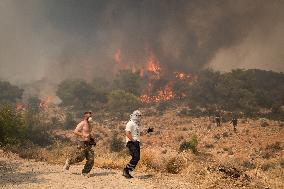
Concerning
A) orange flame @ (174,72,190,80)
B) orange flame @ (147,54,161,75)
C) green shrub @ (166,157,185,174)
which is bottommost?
green shrub @ (166,157,185,174)

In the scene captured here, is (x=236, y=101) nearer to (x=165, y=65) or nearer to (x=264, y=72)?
(x=264, y=72)

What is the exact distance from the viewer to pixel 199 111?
66500mm

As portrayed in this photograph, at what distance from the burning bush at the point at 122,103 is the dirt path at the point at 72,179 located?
55.8 m

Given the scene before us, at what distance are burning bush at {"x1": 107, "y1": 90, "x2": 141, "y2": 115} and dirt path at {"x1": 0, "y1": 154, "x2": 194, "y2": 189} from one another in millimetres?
55754

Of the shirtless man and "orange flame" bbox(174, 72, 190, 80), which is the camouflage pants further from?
"orange flame" bbox(174, 72, 190, 80)

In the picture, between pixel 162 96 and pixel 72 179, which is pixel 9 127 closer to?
pixel 72 179

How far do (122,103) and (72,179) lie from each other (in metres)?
58.4

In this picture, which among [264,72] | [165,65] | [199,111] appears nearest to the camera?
[199,111]

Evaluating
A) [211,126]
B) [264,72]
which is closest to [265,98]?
[211,126]

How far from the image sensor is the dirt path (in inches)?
434

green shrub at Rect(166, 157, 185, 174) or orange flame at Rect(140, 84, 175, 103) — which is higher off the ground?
orange flame at Rect(140, 84, 175, 103)

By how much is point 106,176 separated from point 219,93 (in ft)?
226

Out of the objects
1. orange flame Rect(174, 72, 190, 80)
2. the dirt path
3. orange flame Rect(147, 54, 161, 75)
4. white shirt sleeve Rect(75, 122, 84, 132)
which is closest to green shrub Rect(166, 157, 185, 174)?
the dirt path

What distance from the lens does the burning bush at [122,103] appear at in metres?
70.4
